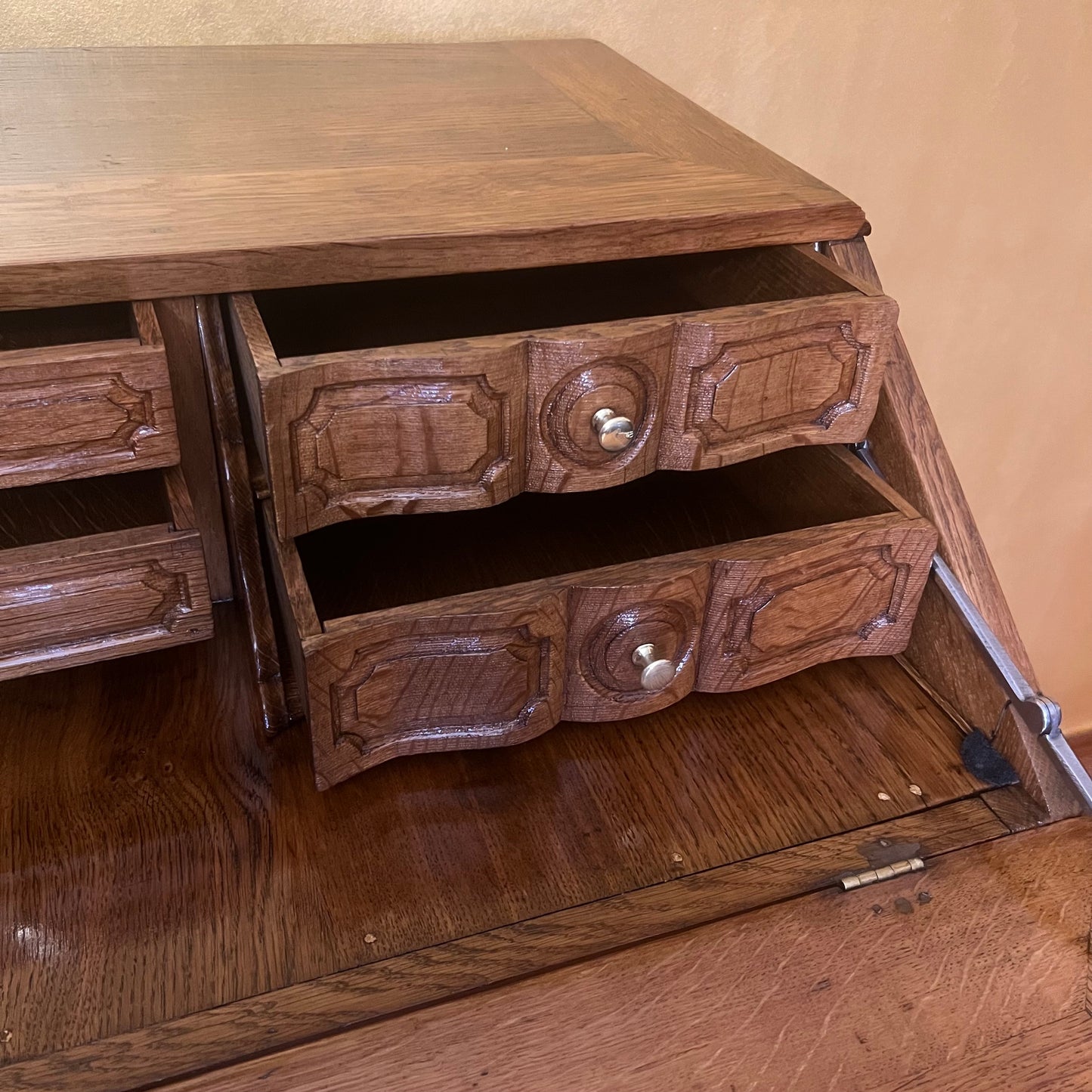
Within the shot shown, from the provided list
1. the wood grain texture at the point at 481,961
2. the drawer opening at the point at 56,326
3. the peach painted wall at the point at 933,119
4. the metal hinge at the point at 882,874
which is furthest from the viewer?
the peach painted wall at the point at 933,119

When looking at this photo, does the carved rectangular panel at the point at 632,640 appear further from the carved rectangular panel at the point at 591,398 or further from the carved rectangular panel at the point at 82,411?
the carved rectangular panel at the point at 82,411

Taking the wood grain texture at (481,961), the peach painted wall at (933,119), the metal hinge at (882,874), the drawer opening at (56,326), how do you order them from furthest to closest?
the peach painted wall at (933,119) < the drawer opening at (56,326) < the metal hinge at (882,874) < the wood grain texture at (481,961)

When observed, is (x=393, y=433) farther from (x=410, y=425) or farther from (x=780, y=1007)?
(x=780, y=1007)

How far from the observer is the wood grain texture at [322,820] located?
549mm

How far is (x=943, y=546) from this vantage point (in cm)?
70

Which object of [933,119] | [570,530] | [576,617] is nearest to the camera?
[576,617]

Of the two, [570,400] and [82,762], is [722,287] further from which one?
[82,762]

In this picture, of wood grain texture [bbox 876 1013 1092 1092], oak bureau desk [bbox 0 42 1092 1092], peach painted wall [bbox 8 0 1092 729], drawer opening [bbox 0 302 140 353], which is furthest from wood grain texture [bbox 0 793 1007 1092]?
peach painted wall [bbox 8 0 1092 729]

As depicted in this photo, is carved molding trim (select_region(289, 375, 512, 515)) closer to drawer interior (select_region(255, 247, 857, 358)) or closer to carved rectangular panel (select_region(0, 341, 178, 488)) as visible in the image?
carved rectangular panel (select_region(0, 341, 178, 488))

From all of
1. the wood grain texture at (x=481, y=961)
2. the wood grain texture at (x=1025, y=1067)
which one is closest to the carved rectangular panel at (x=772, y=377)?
the wood grain texture at (x=481, y=961)

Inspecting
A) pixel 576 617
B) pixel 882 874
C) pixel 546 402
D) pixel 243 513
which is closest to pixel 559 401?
pixel 546 402

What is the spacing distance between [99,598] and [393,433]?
0.20m

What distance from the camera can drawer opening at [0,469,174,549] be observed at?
2.34ft

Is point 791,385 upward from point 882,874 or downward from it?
upward
